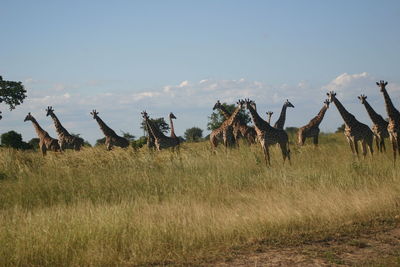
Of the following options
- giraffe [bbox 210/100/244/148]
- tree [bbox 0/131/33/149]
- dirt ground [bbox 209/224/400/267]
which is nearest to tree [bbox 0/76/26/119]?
tree [bbox 0/131/33/149]

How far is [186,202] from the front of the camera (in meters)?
10.6

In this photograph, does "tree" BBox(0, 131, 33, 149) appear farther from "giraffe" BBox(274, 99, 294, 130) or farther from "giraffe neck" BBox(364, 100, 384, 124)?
"giraffe neck" BBox(364, 100, 384, 124)

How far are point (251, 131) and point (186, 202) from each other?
39.7 feet

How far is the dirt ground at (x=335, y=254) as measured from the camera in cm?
671

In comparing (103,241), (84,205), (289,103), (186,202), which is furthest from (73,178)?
(289,103)

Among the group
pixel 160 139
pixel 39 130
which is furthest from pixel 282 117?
pixel 39 130

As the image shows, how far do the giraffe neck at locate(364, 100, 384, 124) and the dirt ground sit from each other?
30.8ft

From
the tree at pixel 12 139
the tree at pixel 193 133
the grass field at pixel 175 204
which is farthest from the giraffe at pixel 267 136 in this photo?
the tree at pixel 193 133

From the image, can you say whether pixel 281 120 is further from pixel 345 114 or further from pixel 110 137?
pixel 110 137

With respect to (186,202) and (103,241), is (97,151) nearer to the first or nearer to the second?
(186,202)

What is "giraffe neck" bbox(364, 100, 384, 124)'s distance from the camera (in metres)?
16.7

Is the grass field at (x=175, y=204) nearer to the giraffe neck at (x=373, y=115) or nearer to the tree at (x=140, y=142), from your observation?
the giraffe neck at (x=373, y=115)

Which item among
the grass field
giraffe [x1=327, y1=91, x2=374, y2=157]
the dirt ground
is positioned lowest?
the dirt ground

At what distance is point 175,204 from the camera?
411 inches
